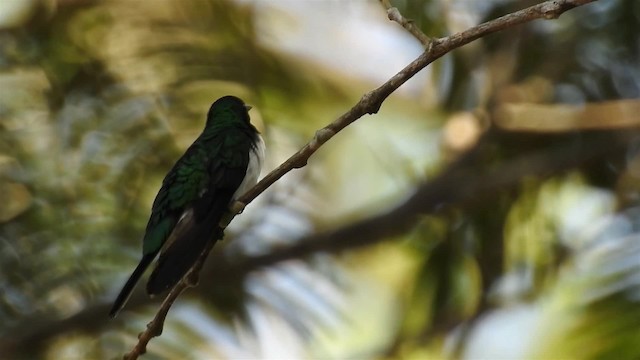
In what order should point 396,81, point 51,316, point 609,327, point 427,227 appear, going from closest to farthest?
point 396,81 → point 609,327 → point 51,316 → point 427,227

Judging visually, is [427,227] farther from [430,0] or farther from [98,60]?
[98,60]

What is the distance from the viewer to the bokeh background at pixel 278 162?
527 centimetres

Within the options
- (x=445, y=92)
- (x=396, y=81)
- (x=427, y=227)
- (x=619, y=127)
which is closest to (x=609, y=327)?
(x=396, y=81)

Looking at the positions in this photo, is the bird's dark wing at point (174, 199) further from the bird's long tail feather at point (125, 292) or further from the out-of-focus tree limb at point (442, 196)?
the out-of-focus tree limb at point (442, 196)

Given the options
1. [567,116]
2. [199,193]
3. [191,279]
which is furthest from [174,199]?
[567,116]

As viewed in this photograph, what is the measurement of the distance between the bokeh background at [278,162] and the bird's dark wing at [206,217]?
1.03 meters

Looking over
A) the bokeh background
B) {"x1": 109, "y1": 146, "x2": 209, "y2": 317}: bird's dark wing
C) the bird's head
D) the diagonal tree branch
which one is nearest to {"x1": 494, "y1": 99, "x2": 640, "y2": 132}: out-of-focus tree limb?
the bokeh background

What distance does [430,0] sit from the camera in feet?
19.2

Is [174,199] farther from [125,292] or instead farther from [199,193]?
[125,292]

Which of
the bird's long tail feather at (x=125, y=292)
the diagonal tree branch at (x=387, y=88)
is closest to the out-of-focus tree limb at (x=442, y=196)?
the bird's long tail feather at (x=125, y=292)

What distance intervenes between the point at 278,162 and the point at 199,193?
1.50 m

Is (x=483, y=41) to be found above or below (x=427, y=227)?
above

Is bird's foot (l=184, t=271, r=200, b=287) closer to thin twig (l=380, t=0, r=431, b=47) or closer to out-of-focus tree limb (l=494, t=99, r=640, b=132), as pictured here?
thin twig (l=380, t=0, r=431, b=47)

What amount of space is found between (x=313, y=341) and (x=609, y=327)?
1.96m
